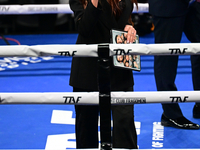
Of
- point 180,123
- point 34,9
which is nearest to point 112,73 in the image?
point 180,123

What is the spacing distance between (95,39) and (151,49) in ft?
1.50

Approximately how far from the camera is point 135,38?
199cm

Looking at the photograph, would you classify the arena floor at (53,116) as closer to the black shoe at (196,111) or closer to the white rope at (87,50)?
the black shoe at (196,111)

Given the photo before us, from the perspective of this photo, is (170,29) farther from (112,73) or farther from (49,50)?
(49,50)

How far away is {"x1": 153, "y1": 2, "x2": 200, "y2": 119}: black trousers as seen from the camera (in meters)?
3.02

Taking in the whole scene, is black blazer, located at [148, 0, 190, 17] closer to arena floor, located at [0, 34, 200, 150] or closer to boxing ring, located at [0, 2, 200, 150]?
arena floor, located at [0, 34, 200, 150]

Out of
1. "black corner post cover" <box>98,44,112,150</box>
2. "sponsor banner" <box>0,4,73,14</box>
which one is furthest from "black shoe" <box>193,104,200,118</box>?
"sponsor banner" <box>0,4,73,14</box>

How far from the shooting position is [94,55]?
1577mm

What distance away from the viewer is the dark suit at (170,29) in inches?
117

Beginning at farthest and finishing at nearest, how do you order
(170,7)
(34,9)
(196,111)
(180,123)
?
(34,9) < (196,111) < (180,123) < (170,7)

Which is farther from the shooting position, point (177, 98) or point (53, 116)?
point (53, 116)

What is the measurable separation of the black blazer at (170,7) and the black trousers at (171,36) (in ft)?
0.14

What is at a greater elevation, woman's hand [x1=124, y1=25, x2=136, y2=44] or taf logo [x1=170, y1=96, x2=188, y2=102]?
woman's hand [x1=124, y1=25, x2=136, y2=44]

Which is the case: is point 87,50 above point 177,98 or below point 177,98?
above
